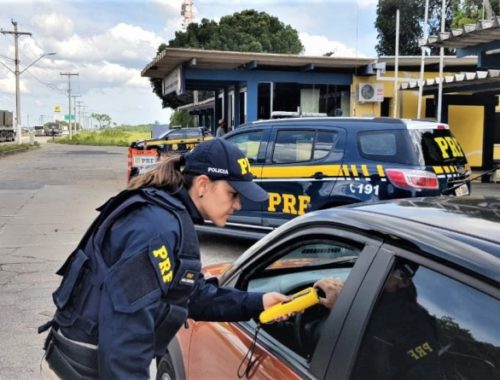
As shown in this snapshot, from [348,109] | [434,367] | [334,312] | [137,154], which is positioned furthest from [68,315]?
[348,109]

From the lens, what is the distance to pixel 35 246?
8.62 m

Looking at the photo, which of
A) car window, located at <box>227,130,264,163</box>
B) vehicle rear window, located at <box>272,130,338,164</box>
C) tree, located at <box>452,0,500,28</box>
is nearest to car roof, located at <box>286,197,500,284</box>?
vehicle rear window, located at <box>272,130,338,164</box>

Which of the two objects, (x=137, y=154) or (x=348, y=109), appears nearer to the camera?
(x=137, y=154)

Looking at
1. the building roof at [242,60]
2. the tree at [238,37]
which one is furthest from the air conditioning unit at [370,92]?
the tree at [238,37]

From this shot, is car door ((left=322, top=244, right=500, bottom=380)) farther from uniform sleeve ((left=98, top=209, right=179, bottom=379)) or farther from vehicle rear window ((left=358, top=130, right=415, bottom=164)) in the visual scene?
vehicle rear window ((left=358, top=130, right=415, bottom=164))

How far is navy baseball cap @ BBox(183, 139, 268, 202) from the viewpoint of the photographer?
2000mm

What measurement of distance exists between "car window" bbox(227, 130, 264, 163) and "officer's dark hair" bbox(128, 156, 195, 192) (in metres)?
5.74

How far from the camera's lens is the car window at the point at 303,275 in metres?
2.14

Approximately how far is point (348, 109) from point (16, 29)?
38842 millimetres

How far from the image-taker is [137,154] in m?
15.1

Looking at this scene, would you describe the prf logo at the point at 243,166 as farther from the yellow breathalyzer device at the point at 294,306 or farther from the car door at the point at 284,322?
the yellow breathalyzer device at the point at 294,306

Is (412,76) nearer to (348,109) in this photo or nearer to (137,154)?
(348,109)

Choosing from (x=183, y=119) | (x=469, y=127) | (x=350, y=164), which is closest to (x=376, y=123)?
(x=350, y=164)

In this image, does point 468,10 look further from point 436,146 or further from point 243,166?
point 243,166
